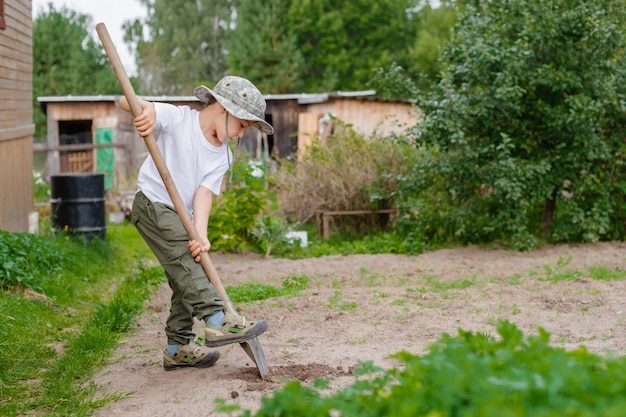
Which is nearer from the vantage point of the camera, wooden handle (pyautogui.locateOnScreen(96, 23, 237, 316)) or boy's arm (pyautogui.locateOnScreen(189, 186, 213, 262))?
wooden handle (pyautogui.locateOnScreen(96, 23, 237, 316))

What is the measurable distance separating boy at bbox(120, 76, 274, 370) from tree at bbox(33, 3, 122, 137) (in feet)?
96.4

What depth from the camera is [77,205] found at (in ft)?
35.4

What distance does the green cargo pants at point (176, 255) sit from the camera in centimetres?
489

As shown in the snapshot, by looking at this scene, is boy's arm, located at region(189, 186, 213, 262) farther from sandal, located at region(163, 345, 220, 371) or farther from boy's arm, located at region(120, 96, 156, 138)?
sandal, located at region(163, 345, 220, 371)

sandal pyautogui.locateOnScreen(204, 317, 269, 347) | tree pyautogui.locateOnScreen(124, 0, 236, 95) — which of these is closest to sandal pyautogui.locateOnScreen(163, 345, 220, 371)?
sandal pyautogui.locateOnScreen(204, 317, 269, 347)

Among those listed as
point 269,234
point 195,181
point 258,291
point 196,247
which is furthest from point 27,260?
point 196,247

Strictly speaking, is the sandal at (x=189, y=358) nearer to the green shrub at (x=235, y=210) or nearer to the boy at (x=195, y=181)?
the boy at (x=195, y=181)

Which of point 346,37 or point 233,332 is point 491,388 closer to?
point 233,332

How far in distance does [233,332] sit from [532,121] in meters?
7.57

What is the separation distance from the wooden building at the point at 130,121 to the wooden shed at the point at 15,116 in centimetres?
846

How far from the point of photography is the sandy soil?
4.77 meters

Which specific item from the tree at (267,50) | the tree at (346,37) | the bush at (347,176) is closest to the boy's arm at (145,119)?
the bush at (347,176)

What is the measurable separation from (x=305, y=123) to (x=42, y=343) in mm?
16052

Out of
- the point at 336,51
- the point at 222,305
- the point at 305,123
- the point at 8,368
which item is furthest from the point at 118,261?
the point at 336,51
